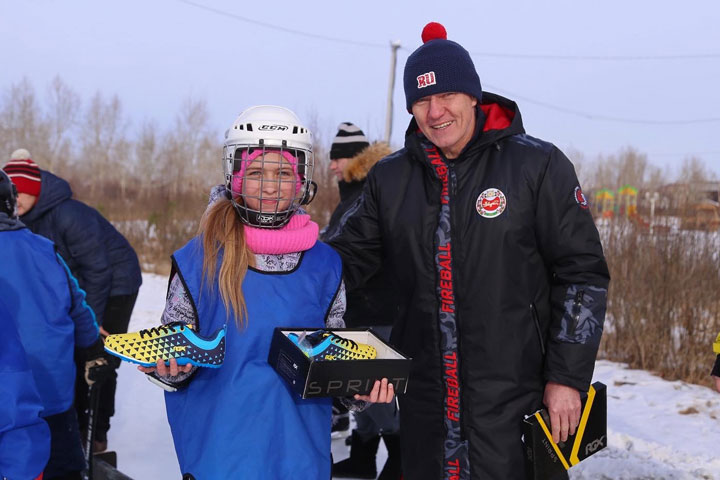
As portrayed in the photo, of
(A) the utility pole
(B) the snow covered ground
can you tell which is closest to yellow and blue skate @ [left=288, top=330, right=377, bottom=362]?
(B) the snow covered ground

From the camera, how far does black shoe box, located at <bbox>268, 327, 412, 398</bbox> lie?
6.14 feet

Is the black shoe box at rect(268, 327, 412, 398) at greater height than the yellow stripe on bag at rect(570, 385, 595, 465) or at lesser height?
greater

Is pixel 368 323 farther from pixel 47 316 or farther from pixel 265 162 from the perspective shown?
pixel 265 162

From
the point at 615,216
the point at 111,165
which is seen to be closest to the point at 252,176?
the point at 615,216

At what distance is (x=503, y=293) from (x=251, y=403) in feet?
3.18

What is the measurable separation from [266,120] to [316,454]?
1131 millimetres

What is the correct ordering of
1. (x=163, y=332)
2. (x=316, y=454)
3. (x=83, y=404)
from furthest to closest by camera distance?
(x=83, y=404) < (x=316, y=454) < (x=163, y=332)

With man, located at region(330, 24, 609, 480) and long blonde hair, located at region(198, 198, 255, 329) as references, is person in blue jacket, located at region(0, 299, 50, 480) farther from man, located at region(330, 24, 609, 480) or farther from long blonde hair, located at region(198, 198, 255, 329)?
man, located at region(330, 24, 609, 480)

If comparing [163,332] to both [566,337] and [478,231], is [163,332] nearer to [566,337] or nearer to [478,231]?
[478,231]

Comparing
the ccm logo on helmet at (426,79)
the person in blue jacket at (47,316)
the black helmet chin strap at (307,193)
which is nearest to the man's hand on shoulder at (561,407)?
the black helmet chin strap at (307,193)

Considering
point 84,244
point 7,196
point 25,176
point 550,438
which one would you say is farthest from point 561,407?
point 25,176

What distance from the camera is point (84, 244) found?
4.54 m

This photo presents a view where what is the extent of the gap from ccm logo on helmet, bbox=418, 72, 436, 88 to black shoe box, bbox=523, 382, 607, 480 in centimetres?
128

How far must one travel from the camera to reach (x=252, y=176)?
7.32 ft
